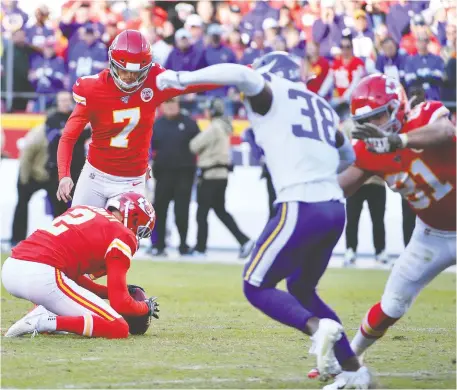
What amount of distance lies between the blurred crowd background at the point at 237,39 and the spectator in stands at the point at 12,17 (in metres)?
0.02

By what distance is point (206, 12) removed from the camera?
19625 mm

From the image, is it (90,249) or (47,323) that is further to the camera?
(47,323)

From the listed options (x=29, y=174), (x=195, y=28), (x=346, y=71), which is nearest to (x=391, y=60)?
(x=346, y=71)

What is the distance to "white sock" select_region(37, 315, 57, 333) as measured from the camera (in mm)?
7250

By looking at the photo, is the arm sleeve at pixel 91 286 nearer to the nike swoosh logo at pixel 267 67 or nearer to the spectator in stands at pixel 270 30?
the nike swoosh logo at pixel 267 67

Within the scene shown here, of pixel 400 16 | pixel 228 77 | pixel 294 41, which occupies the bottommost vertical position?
pixel 228 77

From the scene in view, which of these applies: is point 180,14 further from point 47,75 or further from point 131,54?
point 131,54

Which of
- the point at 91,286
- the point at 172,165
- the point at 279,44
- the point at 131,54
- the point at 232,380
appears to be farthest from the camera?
the point at 279,44

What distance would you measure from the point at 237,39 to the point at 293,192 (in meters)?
13.2

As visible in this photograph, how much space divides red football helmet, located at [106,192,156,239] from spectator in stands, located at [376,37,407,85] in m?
9.27

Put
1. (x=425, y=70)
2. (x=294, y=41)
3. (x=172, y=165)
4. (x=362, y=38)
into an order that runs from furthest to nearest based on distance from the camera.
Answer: (x=294, y=41), (x=362, y=38), (x=425, y=70), (x=172, y=165)

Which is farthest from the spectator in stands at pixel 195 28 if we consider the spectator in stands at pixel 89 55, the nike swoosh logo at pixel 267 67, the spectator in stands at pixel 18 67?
the nike swoosh logo at pixel 267 67

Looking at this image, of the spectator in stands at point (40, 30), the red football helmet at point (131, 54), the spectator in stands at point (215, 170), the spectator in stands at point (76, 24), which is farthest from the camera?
the spectator in stands at point (40, 30)

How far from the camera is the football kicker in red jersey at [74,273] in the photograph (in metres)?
7.09
